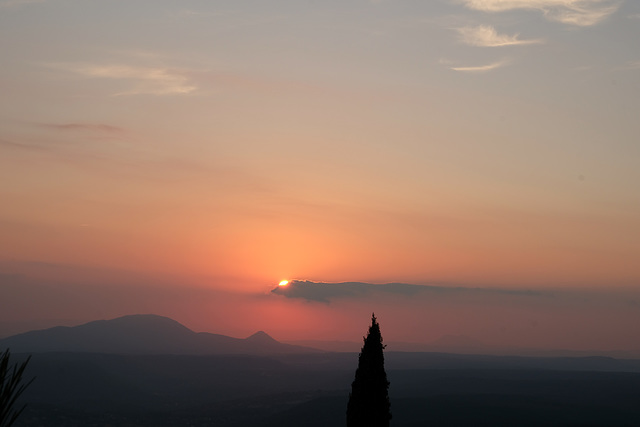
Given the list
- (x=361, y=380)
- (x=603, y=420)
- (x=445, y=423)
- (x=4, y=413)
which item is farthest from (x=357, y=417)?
(x=603, y=420)

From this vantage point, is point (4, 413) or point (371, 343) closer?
point (4, 413)

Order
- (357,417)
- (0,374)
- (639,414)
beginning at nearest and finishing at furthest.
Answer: (0,374) < (357,417) < (639,414)

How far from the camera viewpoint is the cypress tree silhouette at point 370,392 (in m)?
46.4

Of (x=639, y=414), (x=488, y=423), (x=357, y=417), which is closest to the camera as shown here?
(x=357, y=417)

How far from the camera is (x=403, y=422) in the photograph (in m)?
183

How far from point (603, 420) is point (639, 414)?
18.1m

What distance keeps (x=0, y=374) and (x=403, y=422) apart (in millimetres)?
182343

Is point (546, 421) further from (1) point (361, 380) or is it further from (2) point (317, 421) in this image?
(1) point (361, 380)

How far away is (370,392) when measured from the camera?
4688 cm

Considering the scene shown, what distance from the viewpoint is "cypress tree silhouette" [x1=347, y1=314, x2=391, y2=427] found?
152 ft

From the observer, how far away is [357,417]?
46.5 m

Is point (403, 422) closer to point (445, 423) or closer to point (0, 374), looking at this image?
point (445, 423)

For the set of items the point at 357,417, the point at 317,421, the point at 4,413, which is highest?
the point at 4,413

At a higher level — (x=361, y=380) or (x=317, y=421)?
(x=361, y=380)
